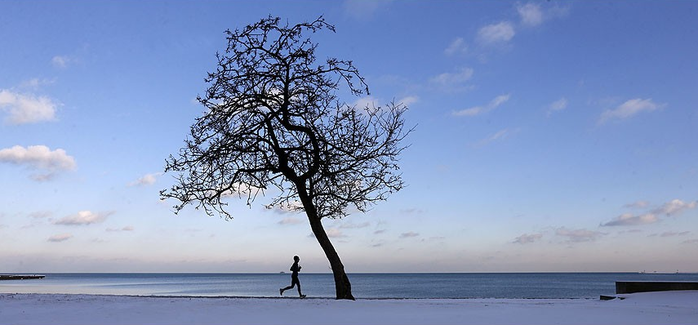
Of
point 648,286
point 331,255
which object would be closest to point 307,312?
point 331,255

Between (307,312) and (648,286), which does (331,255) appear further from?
(648,286)

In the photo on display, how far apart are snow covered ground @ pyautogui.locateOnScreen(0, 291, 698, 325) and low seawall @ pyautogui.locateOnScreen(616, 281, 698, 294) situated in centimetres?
671

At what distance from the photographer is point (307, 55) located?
1842 cm

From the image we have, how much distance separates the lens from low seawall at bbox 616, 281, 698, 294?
82.0ft

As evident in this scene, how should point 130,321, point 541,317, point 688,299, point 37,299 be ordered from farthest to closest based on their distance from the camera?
1. point 688,299
2. point 37,299
3. point 541,317
4. point 130,321

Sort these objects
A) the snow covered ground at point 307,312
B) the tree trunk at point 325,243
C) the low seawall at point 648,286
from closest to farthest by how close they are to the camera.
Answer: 1. the snow covered ground at point 307,312
2. the tree trunk at point 325,243
3. the low seawall at point 648,286

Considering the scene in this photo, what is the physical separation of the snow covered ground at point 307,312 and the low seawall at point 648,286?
6711 mm

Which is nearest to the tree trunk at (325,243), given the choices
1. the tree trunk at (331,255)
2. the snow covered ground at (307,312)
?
the tree trunk at (331,255)

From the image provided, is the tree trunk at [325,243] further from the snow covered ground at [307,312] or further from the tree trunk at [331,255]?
the snow covered ground at [307,312]

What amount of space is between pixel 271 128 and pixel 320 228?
3.71m

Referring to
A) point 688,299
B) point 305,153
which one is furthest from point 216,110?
point 688,299

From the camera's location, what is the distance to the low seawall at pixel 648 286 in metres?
25.0

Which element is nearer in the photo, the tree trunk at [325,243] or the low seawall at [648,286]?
the tree trunk at [325,243]

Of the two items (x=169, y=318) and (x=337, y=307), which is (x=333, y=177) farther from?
(x=169, y=318)
